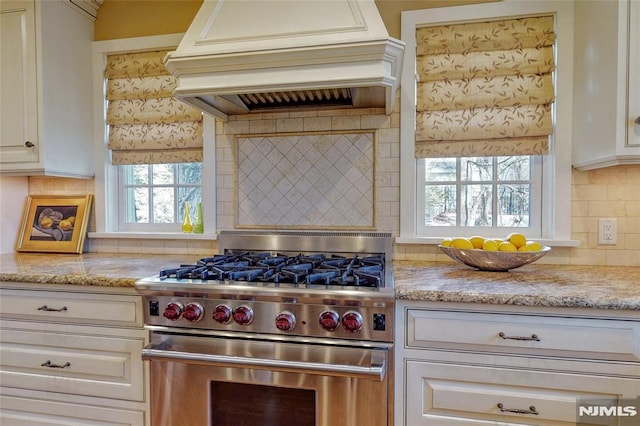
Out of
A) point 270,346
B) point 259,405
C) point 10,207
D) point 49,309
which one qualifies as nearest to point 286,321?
point 270,346

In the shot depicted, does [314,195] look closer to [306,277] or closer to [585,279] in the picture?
[306,277]

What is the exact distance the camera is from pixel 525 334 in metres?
1.17

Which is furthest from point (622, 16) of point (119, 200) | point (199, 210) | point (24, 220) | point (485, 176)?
point (24, 220)

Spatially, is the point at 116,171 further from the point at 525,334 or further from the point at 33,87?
the point at 525,334

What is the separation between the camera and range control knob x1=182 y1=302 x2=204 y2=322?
1291 millimetres

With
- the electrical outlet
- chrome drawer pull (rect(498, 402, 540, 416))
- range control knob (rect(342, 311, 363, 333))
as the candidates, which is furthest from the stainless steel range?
the electrical outlet

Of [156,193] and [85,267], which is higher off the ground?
[156,193]

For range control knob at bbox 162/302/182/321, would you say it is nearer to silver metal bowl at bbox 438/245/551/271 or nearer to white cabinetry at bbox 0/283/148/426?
white cabinetry at bbox 0/283/148/426

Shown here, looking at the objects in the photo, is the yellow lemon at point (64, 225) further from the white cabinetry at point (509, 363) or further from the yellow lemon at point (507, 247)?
the yellow lemon at point (507, 247)

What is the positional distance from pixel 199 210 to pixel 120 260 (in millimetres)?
477

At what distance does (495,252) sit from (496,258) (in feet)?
0.08

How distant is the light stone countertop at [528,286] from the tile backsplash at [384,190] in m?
0.12

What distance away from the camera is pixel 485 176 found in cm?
191

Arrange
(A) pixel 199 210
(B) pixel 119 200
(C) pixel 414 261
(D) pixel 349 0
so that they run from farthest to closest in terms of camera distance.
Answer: (B) pixel 119 200 → (A) pixel 199 210 → (C) pixel 414 261 → (D) pixel 349 0
